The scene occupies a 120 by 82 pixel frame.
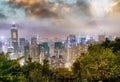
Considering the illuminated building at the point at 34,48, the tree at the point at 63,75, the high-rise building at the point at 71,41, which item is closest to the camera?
the tree at the point at 63,75

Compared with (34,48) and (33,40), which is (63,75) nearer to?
(34,48)

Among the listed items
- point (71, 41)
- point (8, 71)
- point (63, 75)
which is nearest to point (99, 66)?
point (63, 75)

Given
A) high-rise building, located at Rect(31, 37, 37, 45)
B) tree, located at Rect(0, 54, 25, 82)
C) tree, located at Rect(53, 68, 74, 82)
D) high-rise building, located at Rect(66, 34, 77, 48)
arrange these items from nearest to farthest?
tree, located at Rect(0, 54, 25, 82) → tree, located at Rect(53, 68, 74, 82) → high-rise building, located at Rect(66, 34, 77, 48) → high-rise building, located at Rect(31, 37, 37, 45)

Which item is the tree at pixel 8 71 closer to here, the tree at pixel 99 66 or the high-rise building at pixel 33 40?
the tree at pixel 99 66

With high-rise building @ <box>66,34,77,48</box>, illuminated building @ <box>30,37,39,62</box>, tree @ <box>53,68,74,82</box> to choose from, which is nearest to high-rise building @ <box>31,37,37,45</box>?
illuminated building @ <box>30,37,39,62</box>

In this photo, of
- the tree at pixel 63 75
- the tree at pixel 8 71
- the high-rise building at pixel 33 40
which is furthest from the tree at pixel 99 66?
the high-rise building at pixel 33 40

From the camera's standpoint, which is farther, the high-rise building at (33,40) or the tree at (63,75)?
the high-rise building at (33,40)

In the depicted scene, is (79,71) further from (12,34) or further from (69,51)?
(12,34)

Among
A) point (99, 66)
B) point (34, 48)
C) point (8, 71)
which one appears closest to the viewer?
point (8, 71)

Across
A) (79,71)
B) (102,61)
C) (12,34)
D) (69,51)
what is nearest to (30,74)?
(79,71)

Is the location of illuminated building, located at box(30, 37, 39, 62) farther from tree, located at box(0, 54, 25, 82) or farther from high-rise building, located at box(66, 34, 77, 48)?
tree, located at box(0, 54, 25, 82)

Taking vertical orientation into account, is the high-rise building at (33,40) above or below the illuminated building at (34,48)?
above
